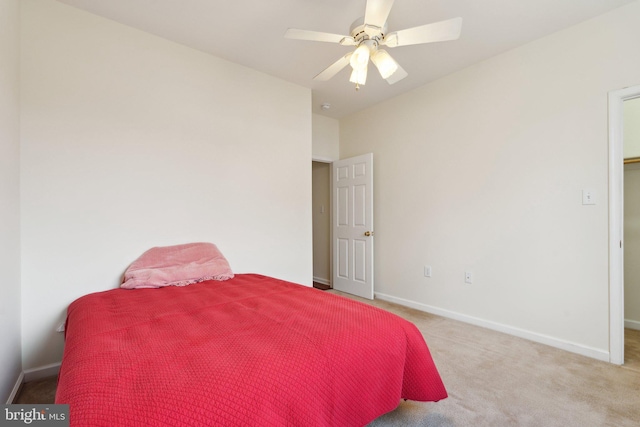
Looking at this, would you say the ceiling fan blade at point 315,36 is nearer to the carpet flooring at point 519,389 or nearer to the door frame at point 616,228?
the door frame at point 616,228

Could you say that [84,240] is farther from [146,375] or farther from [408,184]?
[408,184]

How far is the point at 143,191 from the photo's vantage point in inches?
94.1

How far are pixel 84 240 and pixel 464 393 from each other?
275 centimetres

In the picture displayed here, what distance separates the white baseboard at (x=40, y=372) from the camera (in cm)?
196

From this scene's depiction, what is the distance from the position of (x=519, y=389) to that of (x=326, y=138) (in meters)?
3.55

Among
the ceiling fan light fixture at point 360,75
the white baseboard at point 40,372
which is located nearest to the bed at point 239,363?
the white baseboard at point 40,372

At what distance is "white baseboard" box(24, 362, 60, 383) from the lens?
196 cm

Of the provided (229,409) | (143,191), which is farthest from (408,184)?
(229,409)

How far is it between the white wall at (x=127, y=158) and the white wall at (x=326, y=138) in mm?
1036

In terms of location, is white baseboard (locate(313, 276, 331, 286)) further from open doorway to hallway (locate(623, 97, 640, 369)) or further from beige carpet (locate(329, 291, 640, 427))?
open doorway to hallway (locate(623, 97, 640, 369))

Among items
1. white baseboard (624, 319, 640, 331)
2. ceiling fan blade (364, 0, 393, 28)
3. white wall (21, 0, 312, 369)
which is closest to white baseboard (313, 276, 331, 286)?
white wall (21, 0, 312, 369)

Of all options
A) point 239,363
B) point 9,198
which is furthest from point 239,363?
point 9,198

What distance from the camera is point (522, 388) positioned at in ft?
6.01

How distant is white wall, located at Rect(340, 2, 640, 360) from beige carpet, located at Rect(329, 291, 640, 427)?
11.1 inches
